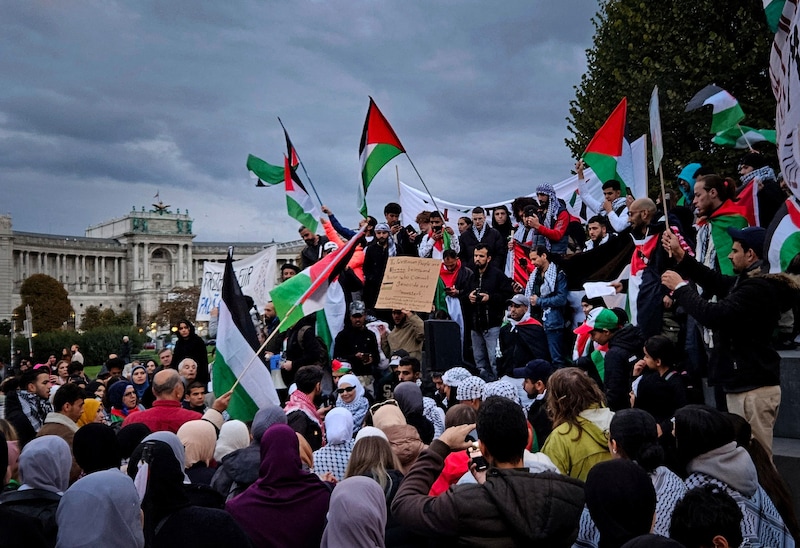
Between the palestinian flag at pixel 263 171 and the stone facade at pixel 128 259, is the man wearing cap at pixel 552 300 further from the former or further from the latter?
the stone facade at pixel 128 259

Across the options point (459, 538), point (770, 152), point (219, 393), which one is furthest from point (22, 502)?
point (770, 152)

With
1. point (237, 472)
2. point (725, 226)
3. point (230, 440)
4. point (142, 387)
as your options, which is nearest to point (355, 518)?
point (237, 472)

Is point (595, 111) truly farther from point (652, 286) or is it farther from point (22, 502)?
point (22, 502)

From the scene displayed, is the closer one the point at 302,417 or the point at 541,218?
the point at 302,417

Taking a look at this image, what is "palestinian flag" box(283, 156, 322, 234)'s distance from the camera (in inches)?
424

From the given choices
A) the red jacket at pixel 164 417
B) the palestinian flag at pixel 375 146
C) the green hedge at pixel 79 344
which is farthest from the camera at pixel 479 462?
the green hedge at pixel 79 344

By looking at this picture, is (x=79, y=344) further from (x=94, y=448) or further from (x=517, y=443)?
(x=517, y=443)

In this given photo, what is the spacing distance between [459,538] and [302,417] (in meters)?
2.83

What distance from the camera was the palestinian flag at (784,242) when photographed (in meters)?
5.37

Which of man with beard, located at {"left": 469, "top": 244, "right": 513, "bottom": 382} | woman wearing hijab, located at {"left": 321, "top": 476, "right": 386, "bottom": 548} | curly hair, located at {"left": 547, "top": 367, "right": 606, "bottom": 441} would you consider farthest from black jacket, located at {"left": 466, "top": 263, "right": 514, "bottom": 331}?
woman wearing hijab, located at {"left": 321, "top": 476, "right": 386, "bottom": 548}

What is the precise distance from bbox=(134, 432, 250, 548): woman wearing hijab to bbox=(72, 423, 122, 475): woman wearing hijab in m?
0.64

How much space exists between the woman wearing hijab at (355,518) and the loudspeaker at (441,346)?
3654mm

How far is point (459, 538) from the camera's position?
3156 millimetres

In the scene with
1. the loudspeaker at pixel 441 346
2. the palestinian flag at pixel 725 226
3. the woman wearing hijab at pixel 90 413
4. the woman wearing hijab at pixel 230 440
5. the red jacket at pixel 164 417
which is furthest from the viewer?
the woman wearing hijab at pixel 90 413
